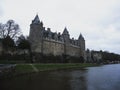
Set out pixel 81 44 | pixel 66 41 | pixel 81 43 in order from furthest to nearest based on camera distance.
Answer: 1. pixel 81 43
2. pixel 81 44
3. pixel 66 41

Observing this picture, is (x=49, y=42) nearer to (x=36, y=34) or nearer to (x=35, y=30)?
(x=36, y=34)

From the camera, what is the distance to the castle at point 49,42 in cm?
6894

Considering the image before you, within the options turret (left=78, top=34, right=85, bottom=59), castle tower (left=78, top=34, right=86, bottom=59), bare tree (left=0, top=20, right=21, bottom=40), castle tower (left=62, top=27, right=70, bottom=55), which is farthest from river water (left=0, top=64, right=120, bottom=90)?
turret (left=78, top=34, right=85, bottom=59)

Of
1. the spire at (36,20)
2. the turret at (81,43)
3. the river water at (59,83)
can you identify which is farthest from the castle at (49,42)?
the river water at (59,83)

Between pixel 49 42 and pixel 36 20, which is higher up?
pixel 36 20

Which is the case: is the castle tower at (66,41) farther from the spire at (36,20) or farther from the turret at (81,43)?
the spire at (36,20)

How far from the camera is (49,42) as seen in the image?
77.0 m

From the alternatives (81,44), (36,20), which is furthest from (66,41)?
(36,20)

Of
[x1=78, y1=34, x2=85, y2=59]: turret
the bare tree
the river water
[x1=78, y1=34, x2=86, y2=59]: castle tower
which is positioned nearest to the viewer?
the river water

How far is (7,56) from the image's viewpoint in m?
50.1

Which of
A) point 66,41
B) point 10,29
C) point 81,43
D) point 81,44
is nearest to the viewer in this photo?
point 10,29

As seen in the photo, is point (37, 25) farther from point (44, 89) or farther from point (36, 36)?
point (44, 89)

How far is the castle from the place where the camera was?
6894 centimetres

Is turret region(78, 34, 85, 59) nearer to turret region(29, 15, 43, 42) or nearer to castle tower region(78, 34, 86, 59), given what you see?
castle tower region(78, 34, 86, 59)
